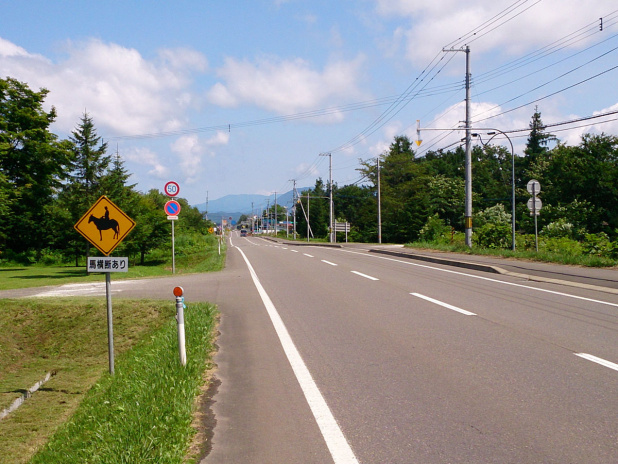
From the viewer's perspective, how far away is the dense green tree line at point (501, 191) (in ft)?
174

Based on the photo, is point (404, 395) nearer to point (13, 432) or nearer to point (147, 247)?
point (13, 432)

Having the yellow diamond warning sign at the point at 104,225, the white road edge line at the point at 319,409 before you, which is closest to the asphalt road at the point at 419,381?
the white road edge line at the point at 319,409

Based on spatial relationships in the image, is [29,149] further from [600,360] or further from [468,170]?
[600,360]

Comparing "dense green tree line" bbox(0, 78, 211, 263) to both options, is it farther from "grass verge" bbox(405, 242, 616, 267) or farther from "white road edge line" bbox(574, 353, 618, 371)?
"white road edge line" bbox(574, 353, 618, 371)

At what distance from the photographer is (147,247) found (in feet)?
134

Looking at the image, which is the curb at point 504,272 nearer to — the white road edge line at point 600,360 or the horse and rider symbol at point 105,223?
the white road edge line at point 600,360

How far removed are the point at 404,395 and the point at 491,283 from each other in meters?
10.6

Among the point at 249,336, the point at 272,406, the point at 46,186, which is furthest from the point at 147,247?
the point at 272,406

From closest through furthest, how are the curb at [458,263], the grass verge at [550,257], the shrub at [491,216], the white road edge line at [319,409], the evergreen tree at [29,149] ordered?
the white road edge line at [319,409]
the curb at [458,263]
the grass verge at [550,257]
the evergreen tree at [29,149]
the shrub at [491,216]

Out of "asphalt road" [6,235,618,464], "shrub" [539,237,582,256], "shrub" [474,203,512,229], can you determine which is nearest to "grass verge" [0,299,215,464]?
"asphalt road" [6,235,618,464]

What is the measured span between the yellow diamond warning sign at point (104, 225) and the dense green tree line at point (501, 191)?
80.3 feet

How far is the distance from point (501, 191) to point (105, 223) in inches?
3588

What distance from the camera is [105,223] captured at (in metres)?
7.19

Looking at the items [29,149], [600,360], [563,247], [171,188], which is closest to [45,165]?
[29,149]
